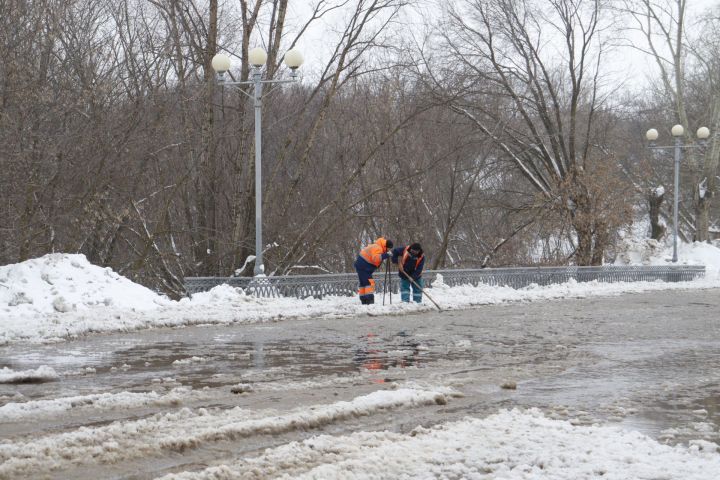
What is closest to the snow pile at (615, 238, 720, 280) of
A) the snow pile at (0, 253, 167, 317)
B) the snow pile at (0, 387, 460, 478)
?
the snow pile at (0, 253, 167, 317)

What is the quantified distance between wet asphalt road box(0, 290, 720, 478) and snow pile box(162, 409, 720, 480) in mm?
303

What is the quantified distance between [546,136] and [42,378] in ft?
103

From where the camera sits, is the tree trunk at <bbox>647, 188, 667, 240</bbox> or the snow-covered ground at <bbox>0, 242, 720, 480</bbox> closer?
the snow-covered ground at <bbox>0, 242, 720, 480</bbox>

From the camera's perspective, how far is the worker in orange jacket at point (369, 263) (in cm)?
1878

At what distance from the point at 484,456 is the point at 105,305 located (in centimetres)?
1167

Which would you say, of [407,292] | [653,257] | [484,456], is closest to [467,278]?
[407,292]

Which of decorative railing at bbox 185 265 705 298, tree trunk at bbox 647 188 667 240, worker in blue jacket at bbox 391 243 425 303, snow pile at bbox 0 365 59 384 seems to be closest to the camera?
snow pile at bbox 0 365 59 384

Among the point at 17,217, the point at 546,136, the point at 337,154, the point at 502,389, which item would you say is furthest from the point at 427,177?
the point at 502,389

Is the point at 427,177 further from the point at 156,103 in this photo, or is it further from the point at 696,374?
the point at 696,374

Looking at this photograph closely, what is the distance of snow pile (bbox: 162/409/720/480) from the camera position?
17.2ft

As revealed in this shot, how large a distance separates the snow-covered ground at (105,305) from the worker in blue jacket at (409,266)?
1.72 feet

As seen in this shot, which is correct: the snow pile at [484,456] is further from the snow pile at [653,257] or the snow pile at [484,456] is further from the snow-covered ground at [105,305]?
the snow pile at [653,257]

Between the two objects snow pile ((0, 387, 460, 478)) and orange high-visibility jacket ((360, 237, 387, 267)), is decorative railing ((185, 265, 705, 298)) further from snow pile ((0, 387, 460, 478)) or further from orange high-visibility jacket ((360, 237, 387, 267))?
snow pile ((0, 387, 460, 478))

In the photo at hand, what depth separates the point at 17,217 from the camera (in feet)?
60.6
